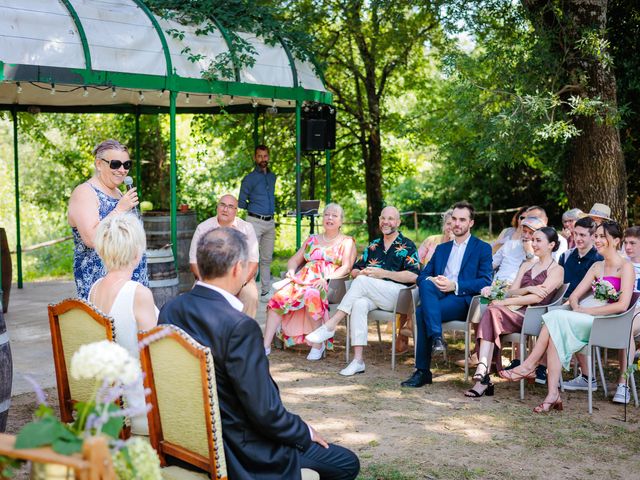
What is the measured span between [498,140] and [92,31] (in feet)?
13.6

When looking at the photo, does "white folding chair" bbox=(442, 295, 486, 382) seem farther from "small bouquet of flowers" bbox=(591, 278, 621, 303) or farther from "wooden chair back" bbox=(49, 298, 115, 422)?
"wooden chair back" bbox=(49, 298, 115, 422)

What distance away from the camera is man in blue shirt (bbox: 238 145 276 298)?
9508mm

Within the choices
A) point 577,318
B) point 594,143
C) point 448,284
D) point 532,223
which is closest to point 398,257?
Result: point 448,284

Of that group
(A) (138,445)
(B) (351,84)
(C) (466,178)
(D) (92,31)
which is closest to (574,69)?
(D) (92,31)

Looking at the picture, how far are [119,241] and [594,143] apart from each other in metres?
6.33

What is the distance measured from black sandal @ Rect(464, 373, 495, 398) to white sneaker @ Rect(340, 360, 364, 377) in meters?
0.97

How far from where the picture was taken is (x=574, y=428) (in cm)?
489

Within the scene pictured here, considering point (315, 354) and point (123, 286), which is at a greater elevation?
point (123, 286)

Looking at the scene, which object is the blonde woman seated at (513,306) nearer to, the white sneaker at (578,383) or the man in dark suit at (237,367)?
the white sneaker at (578,383)

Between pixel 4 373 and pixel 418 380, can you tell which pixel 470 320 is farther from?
pixel 4 373

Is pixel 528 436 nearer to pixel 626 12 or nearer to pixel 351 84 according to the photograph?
pixel 626 12

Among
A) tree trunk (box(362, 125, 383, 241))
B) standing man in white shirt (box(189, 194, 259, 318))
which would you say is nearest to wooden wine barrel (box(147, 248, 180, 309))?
standing man in white shirt (box(189, 194, 259, 318))

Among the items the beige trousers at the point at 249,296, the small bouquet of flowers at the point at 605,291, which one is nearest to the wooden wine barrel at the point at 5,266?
the beige trousers at the point at 249,296

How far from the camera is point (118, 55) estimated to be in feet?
23.8
